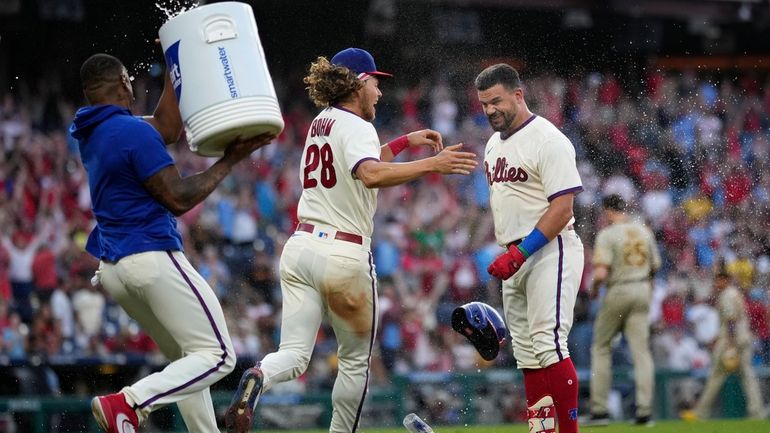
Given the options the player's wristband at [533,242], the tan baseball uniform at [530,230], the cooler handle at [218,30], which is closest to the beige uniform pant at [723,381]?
the tan baseball uniform at [530,230]

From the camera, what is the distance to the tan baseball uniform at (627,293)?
1254 cm

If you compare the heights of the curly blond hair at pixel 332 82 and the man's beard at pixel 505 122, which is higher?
the curly blond hair at pixel 332 82

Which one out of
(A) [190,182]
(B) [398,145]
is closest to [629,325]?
(B) [398,145]

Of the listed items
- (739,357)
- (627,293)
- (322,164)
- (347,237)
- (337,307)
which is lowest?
(739,357)

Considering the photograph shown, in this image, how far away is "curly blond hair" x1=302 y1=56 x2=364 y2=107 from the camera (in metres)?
7.23

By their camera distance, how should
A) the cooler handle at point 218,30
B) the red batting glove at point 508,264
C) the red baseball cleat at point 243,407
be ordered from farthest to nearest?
1. the red batting glove at point 508,264
2. the red baseball cleat at point 243,407
3. the cooler handle at point 218,30

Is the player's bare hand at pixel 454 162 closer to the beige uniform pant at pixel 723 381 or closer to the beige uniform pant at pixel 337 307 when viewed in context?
the beige uniform pant at pixel 337 307

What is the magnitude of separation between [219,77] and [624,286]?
740cm

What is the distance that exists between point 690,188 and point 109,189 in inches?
589

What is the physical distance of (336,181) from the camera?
23.4 ft

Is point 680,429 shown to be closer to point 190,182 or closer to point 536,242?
point 536,242

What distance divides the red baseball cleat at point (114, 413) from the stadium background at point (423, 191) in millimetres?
6209

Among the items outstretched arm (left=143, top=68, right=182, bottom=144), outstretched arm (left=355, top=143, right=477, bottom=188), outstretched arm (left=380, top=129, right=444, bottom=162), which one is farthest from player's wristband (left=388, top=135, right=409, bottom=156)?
outstretched arm (left=143, top=68, right=182, bottom=144)

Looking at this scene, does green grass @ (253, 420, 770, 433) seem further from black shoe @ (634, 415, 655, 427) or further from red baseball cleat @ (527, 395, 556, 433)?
red baseball cleat @ (527, 395, 556, 433)
